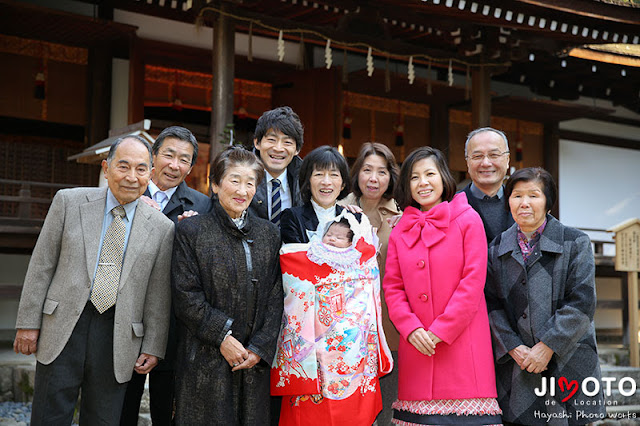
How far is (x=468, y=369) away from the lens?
311 cm

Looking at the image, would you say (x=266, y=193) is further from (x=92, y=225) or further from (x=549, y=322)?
(x=549, y=322)

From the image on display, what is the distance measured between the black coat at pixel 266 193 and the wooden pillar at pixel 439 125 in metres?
7.43

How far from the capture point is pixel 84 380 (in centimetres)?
297

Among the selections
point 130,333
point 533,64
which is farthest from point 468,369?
point 533,64

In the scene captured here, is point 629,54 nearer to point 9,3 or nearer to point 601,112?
point 601,112

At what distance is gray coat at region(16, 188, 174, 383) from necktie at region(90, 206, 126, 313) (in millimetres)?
33

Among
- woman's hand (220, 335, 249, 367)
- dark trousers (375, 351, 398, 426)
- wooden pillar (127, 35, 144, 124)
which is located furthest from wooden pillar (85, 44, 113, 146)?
woman's hand (220, 335, 249, 367)

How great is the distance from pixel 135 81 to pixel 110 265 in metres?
5.67

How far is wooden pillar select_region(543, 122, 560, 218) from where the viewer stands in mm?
11531

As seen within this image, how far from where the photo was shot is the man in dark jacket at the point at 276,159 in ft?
11.7

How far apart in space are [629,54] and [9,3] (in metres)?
8.69

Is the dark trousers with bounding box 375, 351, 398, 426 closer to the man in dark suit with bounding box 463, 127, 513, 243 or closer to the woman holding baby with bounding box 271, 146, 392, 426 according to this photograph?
the woman holding baby with bounding box 271, 146, 392, 426

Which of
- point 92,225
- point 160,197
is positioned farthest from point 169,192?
point 92,225

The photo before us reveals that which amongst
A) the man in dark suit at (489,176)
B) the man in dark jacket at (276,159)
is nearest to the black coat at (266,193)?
the man in dark jacket at (276,159)
